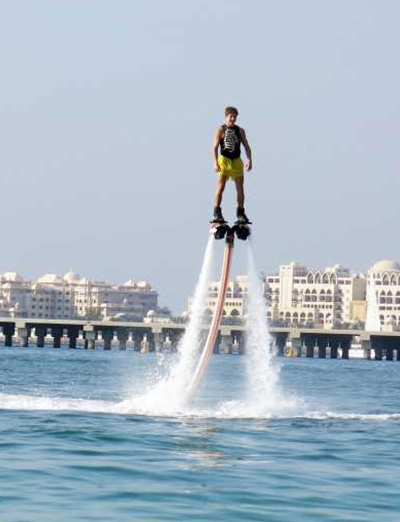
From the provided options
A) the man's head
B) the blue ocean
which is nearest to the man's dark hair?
the man's head

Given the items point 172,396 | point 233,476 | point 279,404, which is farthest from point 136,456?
point 279,404

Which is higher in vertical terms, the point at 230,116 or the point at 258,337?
the point at 230,116

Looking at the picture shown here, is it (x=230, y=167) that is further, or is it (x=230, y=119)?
(x=230, y=119)

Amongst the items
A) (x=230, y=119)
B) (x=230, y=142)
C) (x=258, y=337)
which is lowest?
(x=258, y=337)

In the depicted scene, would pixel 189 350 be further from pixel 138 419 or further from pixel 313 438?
pixel 313 438

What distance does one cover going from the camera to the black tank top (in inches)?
1281

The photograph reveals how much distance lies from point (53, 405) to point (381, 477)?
49.8 feet

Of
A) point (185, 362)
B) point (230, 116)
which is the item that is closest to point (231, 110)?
point (230, 116)

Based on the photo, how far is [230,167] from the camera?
3256cm

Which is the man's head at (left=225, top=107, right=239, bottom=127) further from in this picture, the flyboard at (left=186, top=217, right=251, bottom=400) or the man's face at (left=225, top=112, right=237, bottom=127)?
the flyboard at (left=186, top=217, right=251, bottom=400)

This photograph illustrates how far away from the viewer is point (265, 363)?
125 ft

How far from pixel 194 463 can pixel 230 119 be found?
7623mm

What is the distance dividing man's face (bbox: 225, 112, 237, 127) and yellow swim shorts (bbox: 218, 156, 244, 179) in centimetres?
69

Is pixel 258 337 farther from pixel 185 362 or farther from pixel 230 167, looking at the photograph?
pixel 230 167
